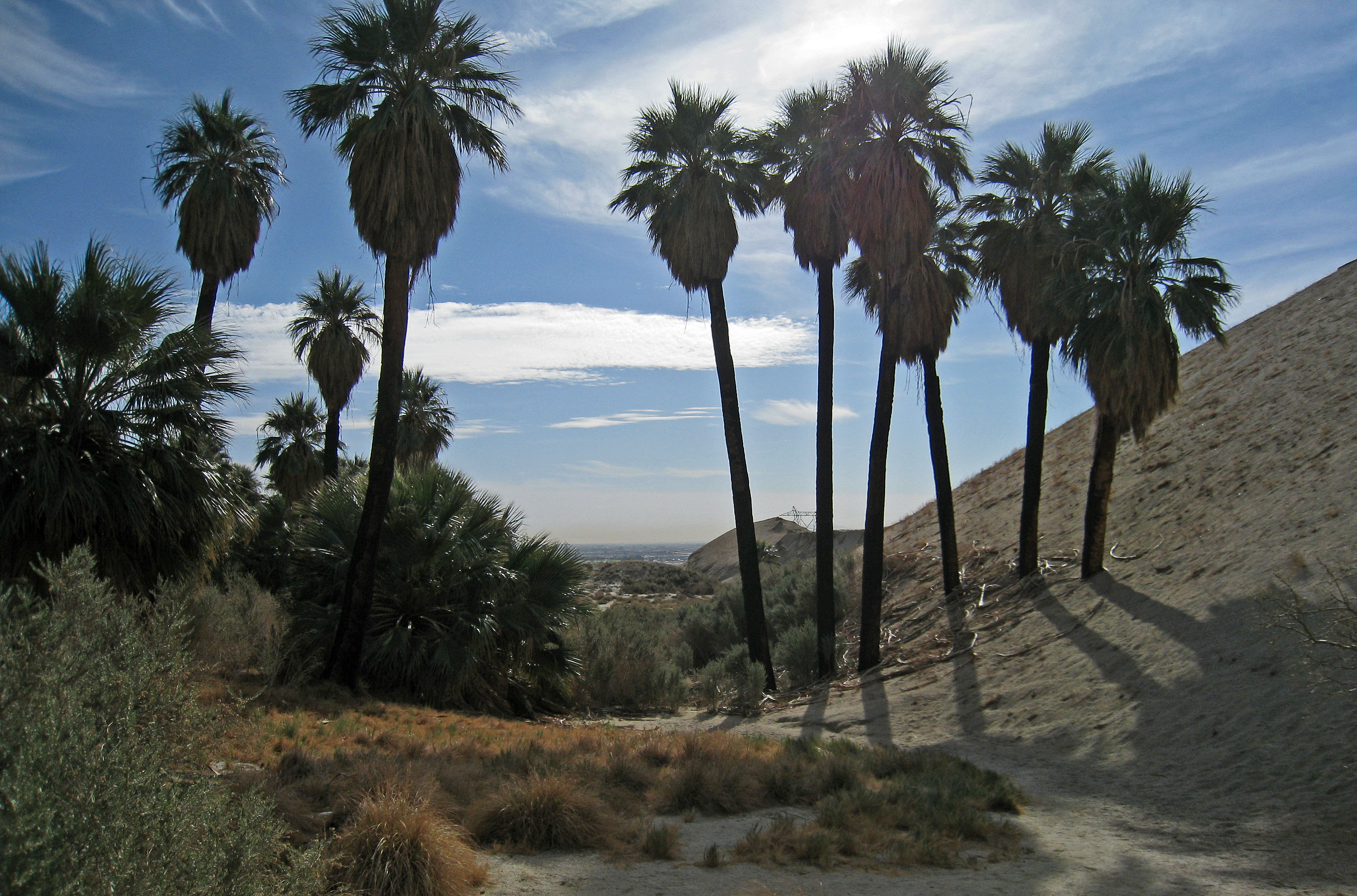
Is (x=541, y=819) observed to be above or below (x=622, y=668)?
above

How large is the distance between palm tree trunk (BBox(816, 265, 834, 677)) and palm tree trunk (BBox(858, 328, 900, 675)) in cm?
92

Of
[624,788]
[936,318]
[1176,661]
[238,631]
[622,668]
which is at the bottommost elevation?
[622,668]

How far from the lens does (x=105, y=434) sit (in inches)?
378

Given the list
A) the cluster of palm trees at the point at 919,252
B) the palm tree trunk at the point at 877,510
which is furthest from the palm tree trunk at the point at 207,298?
the palm tree trunk at the point at 877,510

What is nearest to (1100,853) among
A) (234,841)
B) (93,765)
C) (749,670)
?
(234,841)

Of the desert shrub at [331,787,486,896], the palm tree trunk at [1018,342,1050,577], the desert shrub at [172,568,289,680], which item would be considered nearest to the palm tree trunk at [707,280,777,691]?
the palm tree trunk at [1018,342,1050,577]

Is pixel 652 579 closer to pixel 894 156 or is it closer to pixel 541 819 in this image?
pixel 894 156

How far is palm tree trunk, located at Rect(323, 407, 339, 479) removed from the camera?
2545 cm

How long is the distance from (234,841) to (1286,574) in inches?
558

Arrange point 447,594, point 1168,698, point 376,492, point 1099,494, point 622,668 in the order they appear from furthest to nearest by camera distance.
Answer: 1. point 622,668
2. point 1099,494
3. point 447,594
4. point 376,492
5. point 1168,698

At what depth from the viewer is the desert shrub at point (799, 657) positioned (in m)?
19.5

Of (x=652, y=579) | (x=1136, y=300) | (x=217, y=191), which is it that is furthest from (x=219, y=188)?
(x=652, y=579)

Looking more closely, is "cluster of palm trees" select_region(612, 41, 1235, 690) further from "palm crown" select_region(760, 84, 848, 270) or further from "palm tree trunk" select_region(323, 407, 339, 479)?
"palm tree trunk" select_region(323, 407, 339, 479)

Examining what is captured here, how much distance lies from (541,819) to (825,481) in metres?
14.2
